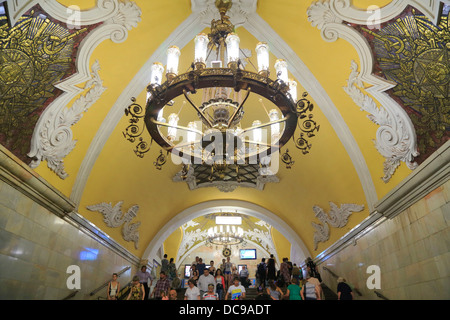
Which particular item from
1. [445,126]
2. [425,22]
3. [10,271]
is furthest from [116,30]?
[445,126]

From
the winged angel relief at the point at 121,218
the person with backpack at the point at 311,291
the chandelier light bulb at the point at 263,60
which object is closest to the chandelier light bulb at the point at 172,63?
the chandelier light bulb at the point at 263,60

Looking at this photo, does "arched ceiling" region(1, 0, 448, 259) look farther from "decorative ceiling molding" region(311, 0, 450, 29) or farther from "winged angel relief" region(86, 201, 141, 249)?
"winged angel relief" region(86, 201, 141, 249)

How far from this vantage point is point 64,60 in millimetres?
4340

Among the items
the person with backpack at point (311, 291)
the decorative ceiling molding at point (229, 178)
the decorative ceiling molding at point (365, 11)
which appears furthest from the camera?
the decorative ceiling molding at point (229, 178)

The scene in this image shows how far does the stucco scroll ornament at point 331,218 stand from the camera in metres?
7.25

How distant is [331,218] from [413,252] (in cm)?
356

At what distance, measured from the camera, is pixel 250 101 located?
6859 millimetres

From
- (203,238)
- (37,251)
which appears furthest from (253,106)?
(203,238)

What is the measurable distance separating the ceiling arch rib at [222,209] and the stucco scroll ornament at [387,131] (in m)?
6.00

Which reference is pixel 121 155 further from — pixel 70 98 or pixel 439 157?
pixel 439 157

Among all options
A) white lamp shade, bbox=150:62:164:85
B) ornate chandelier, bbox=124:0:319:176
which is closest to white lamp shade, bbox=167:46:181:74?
ornate chandelier, bbox=124:0:319:176

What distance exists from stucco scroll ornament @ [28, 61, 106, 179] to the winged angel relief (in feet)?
6.33

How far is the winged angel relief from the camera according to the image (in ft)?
24.1

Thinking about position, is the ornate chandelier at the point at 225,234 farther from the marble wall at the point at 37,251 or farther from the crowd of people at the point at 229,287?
the marble wall at the point at 37,251
